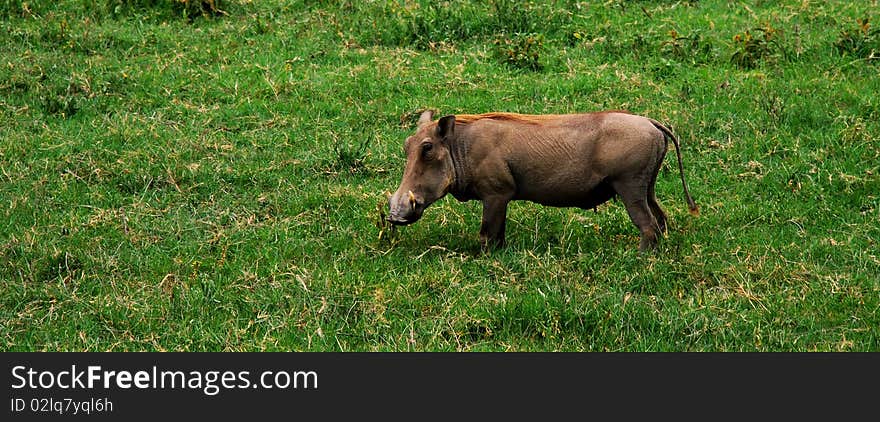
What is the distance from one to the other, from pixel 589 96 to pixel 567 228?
116 inches

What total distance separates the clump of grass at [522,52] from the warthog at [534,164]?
3.73 metres

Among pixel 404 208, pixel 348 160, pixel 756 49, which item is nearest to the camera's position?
pixel 404 208

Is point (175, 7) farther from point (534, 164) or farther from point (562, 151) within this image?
point (562, 151)

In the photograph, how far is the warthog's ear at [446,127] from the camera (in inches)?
320

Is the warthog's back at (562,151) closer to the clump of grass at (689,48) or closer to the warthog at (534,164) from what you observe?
the warthog at (534,164)

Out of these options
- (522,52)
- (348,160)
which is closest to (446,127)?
(348,160)

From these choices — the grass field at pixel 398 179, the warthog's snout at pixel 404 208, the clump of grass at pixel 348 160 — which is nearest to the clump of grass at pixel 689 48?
the grass field at pixel 398 179

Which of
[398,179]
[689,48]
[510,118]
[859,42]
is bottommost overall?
[398,179]

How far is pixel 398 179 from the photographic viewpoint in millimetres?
9773

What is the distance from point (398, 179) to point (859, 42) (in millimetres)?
4995

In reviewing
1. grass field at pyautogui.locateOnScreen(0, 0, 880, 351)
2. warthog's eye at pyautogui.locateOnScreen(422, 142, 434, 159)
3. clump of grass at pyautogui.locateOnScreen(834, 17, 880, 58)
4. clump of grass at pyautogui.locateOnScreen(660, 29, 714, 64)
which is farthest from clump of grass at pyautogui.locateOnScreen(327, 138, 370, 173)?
clump of grass at pyautogui.locateOnScreen(834, 17, 880, 58)

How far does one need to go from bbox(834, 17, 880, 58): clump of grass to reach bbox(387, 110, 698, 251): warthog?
452 cm

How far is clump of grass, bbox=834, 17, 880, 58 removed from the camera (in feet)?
39.0

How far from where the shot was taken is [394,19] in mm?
12891
